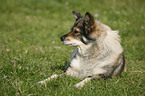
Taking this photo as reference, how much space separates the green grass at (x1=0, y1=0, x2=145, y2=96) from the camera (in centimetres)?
287

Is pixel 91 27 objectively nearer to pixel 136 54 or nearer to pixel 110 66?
pixel 110 66

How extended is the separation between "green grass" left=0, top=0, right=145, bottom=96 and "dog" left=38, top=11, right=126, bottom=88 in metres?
0.18

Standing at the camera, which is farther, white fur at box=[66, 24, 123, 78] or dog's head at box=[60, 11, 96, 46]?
white fur at box=[66, 24, 123, 78]

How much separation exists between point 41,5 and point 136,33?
245 inches

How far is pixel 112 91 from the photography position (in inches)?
113

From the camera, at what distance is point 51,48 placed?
16.5ft

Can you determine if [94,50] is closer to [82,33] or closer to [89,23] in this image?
[82,33]

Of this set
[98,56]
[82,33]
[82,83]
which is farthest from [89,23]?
[82,83]

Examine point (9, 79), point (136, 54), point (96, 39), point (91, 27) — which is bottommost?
point (136, 54)

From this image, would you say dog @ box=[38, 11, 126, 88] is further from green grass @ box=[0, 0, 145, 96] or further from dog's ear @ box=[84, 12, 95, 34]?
green grass @ box=[0, 0, 145, 96]

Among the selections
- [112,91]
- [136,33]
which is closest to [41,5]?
[136,33]

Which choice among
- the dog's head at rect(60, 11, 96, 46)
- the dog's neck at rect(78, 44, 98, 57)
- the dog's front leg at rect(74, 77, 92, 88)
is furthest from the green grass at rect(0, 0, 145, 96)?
the dog's head at rect(60, 11, 96, 46)

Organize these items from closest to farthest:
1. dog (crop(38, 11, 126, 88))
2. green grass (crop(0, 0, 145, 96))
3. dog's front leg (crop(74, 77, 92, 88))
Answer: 1. green grass (crop(0, 0, 145, 96))
2. dog's front leg (crop(74, 77, 92, 88))
3. dog (crop(38, 11, 126, 88))

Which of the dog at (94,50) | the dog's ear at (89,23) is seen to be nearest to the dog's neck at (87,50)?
the dog at (94,50)
